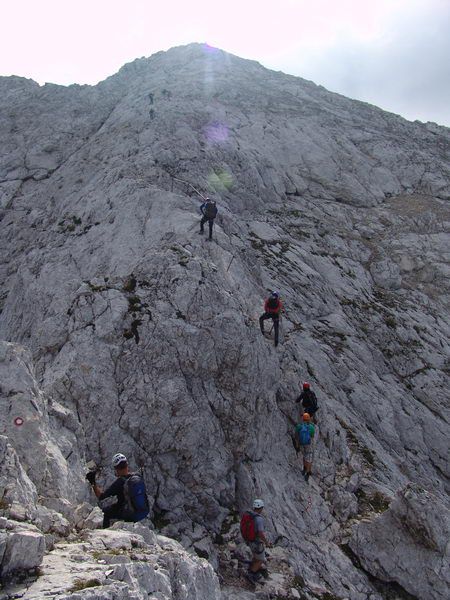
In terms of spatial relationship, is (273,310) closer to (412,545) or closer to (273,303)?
(273,303)

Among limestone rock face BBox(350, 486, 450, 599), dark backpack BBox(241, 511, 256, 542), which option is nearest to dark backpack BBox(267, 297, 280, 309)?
limestone rock face BBox(350, 486, 450, 599)

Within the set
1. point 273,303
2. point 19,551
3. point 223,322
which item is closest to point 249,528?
point 223,322

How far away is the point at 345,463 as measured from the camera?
2266 cm

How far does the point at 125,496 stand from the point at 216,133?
43.1 metres

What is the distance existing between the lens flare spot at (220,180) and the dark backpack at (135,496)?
31.3 m

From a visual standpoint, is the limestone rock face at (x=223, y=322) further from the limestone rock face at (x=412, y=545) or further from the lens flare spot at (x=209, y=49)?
the lens flare spot at (x=209, y=49)

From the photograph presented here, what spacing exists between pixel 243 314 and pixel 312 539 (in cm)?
1018

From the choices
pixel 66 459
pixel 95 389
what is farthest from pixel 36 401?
pixel 95 389

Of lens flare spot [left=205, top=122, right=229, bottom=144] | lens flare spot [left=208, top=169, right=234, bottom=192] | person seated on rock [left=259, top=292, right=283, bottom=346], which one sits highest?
lens flare spot [left=205, top=122, right=229, bottom=144]

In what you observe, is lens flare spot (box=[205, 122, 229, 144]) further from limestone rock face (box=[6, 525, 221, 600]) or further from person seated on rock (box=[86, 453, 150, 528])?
limestone rock face (box=[6, 525, 221, 600])

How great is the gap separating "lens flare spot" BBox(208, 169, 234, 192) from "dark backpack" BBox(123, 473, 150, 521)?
31273mm

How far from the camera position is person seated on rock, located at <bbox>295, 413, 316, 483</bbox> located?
21219 millimetres

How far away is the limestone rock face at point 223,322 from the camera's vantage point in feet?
58.5

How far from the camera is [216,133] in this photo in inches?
1933
